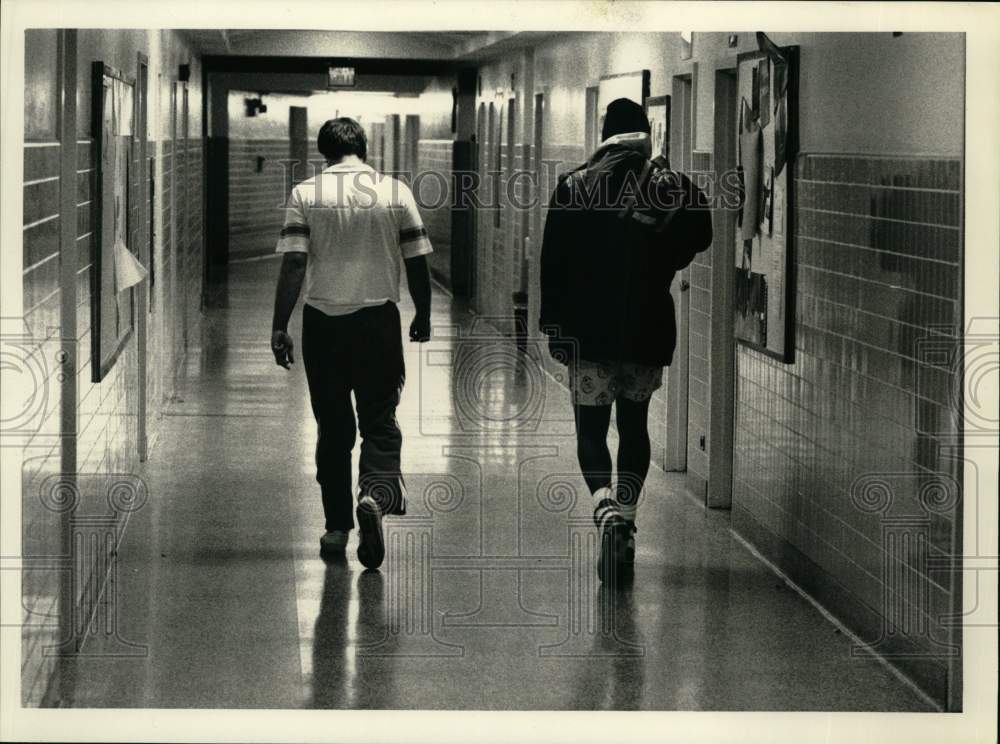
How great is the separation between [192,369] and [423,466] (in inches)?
125

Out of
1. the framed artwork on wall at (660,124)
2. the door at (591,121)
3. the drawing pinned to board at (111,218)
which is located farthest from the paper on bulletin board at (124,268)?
the door at (591,121)

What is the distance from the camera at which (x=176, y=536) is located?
6.36m

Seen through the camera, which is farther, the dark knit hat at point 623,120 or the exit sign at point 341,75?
the exit sign at point 341,75

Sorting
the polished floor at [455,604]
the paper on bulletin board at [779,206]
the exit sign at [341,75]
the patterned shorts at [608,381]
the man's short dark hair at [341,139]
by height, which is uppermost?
the exit sign at [341,75]

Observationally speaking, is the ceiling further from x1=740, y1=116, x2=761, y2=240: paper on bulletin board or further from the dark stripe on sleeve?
the dark stripe on sleeve

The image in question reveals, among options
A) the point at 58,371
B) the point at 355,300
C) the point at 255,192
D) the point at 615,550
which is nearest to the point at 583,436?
the point at 615,550

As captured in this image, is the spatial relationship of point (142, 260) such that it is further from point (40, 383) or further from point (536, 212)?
point (536, 212)

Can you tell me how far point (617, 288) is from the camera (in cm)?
559

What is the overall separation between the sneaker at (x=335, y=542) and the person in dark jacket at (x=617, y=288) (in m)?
0.95

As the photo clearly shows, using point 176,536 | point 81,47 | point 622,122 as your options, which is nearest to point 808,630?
point 622,122

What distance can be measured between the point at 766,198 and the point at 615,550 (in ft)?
4.78

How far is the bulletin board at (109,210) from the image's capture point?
5344 millimetres

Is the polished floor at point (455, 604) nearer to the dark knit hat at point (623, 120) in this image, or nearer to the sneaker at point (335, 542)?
the sneaker at point (335, 542)

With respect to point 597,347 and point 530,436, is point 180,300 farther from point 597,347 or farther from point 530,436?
point 597,347
